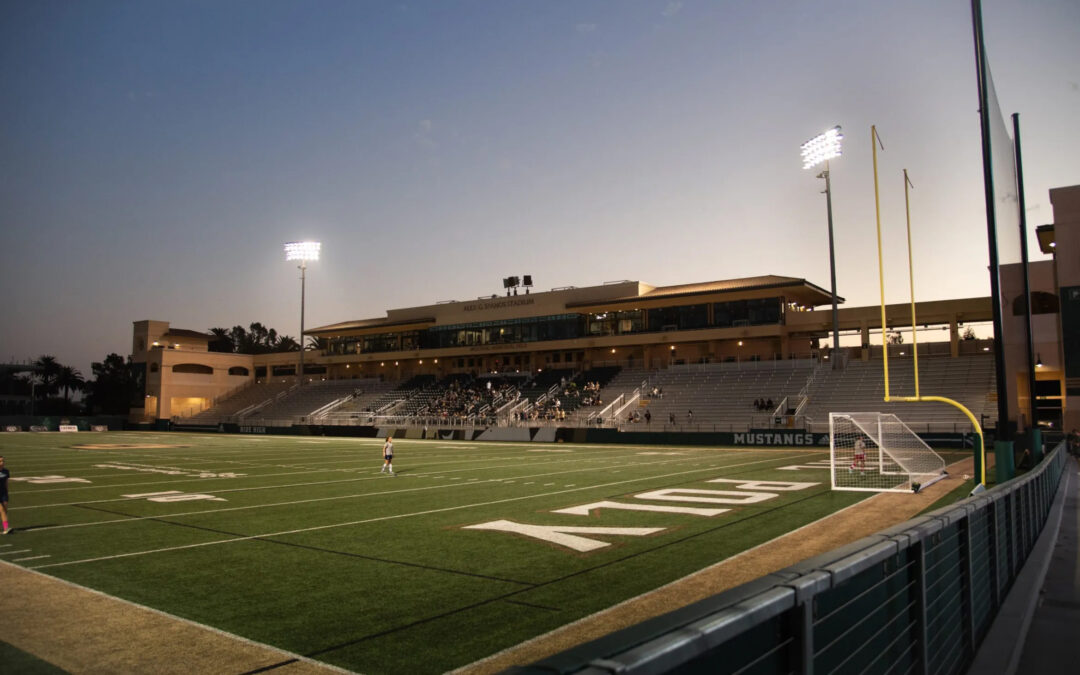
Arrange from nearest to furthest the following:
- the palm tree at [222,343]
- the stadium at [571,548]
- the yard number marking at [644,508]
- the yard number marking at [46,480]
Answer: the stadium at [571,548], the yard number marking at [644,508], the yard number marking at [46,480], the palm tree at [222,343]

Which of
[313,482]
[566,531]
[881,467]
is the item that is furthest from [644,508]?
[313,482]

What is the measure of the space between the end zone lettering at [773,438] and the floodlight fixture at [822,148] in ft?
54.6

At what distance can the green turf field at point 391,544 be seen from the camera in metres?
7.16

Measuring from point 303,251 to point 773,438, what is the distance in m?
55.0

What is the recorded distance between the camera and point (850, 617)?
3258mm

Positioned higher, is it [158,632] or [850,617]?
[850,617]

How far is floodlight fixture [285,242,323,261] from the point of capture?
77250 millimetres

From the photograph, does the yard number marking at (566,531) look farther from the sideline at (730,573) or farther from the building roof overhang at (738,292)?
the building roof overhang at (738,292)

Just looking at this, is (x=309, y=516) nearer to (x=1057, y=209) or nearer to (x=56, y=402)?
(x=1057, y=209)

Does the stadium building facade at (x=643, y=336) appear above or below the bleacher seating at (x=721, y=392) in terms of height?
above

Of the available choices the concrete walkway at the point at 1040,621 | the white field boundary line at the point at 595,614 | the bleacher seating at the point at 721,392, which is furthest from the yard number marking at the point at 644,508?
the bleacher seating at the point at 721,392

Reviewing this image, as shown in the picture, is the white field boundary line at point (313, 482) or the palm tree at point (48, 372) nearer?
the white field boundary line at point (313, 482)

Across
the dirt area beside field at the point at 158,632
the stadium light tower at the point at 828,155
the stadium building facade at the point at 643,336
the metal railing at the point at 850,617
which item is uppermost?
the stadium light tower at the point at 828,155

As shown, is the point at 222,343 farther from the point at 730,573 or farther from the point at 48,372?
the point at 730,573
